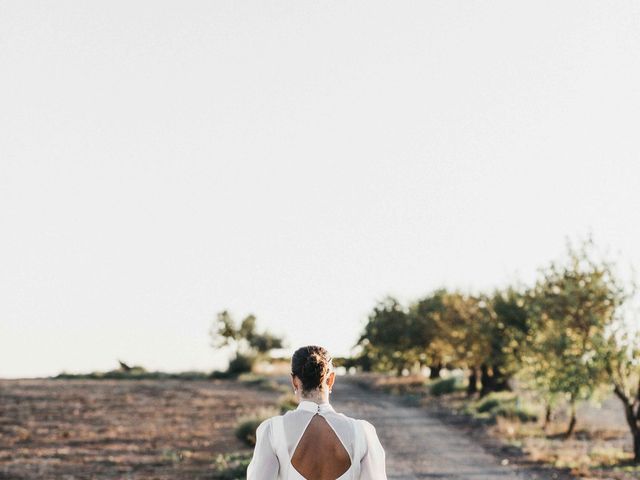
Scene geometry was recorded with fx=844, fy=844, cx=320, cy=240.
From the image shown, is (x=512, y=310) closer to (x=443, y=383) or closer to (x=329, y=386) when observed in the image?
(x=443, y=383)

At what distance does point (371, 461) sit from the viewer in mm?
4996

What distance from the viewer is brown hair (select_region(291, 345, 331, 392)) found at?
16.4 feet

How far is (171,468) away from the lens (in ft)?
68.7

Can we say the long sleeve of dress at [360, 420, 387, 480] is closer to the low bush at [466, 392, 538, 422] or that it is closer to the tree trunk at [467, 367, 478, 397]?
the low bush at [466, 392, 538, 422]

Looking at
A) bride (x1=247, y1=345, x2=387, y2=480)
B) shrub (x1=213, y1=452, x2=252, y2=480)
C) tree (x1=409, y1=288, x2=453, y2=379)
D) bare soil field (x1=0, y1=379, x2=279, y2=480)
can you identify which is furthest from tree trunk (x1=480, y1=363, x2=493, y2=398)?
bride (x1=247, y1=345, x2=387, y2=480)

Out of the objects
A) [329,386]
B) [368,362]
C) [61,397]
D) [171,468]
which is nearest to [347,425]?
[329,386]

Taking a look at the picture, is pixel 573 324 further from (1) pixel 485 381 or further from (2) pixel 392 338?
(2) pixel 392 338

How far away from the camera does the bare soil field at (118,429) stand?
21297 mm

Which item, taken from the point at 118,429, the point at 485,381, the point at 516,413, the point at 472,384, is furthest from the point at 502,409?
the point at 118,429

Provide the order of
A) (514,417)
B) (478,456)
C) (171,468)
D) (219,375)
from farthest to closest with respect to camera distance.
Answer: (219,375), (514,417), (478,456), (171,468)

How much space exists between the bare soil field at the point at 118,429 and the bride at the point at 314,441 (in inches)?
607

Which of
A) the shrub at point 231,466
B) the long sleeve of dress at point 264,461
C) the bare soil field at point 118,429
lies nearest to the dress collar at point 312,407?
the long sleeve of dress at point 264,461

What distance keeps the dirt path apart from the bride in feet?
47.6

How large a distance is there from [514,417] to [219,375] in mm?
35562
